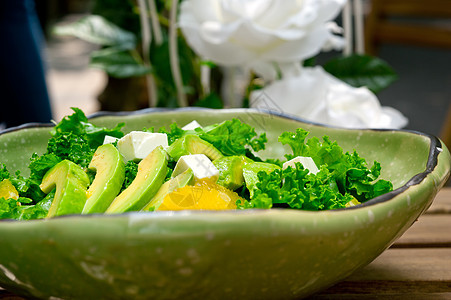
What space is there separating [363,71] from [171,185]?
2.68 feet

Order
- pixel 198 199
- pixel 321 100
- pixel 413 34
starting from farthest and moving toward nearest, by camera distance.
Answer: pixel 413 34 < pixel 321 100 < pixel 198 199

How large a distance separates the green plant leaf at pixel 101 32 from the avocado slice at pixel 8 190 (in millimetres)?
722

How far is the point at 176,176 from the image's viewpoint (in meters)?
0.65

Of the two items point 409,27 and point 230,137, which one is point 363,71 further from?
point 409,27

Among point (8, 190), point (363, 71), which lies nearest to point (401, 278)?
point (8, 190)

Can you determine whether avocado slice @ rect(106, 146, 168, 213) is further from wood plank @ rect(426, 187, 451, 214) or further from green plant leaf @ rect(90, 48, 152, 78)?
green plant leaf @ rect(90, 48, 152, 78)

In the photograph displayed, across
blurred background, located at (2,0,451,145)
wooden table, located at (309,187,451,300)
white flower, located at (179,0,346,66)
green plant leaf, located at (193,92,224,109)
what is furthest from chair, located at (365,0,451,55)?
Answer: wooden table, located at (309,187,451,300)

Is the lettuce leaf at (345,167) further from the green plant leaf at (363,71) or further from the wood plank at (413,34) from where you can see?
the wood plank at (413,34)

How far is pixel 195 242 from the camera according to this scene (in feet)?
1.49

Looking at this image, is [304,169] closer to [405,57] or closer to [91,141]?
[91,141]

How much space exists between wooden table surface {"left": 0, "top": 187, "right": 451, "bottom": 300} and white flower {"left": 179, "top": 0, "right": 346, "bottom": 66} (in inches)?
17.8

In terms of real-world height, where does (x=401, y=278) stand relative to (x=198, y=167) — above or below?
below

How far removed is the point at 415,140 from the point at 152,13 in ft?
2.35

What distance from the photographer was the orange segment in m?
0.57
